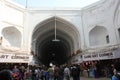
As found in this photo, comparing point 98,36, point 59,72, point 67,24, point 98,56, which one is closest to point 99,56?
point 98,56

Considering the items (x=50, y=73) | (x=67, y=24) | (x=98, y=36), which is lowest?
(x=50, y=73)

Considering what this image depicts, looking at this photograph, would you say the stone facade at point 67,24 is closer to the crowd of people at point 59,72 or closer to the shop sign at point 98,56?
the shop sign at point 98,56

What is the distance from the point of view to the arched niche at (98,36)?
1973cm

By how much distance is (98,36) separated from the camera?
20734mm

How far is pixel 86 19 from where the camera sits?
70.3ft

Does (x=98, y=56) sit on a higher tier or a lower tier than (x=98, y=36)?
lower

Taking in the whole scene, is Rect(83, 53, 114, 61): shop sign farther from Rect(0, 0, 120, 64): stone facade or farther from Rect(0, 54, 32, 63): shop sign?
Rect(0, 54, 32, 63): shop sign

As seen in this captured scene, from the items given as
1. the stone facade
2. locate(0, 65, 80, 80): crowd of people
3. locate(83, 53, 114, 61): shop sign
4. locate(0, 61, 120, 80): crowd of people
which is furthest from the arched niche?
locate(0, 65, 80, 80): crowd of people

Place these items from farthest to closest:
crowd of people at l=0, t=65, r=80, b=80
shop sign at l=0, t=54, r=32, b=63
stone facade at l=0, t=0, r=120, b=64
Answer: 1. stone facade at l=0, t=0, r=120, b=64
2. shop sign at l=0, t=54, r=32, b=63
3. crowd of people at l=0, t=65, r=80, b=80

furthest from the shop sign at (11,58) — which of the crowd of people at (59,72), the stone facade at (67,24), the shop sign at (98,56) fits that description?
the shop sign at (98,56)

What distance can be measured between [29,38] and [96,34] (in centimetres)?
808

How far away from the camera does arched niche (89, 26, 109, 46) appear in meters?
19.7

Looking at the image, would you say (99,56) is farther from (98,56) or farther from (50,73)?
(50,73)

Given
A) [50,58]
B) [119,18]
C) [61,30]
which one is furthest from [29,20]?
[50,58]
